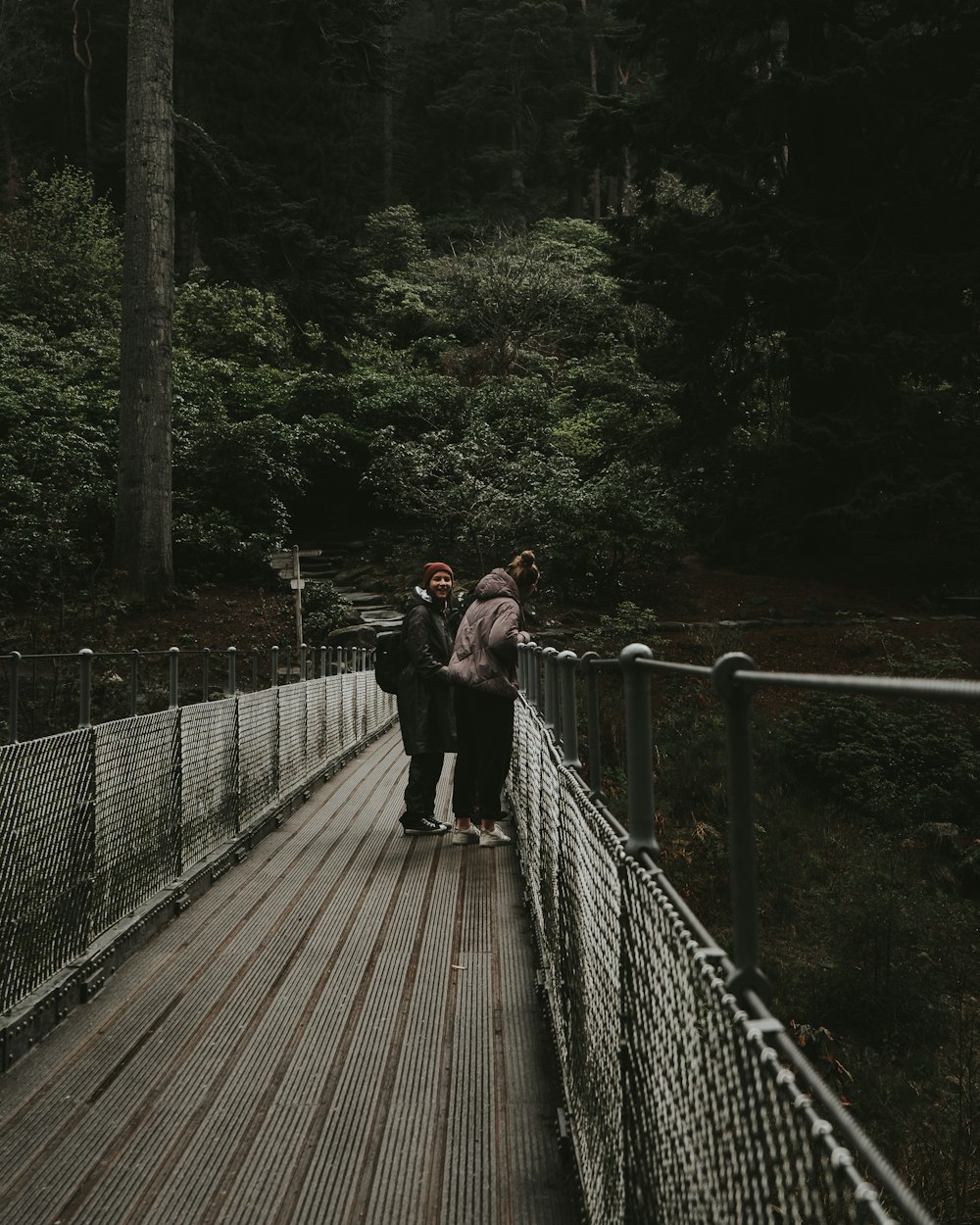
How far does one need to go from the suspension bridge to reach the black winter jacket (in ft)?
3.68

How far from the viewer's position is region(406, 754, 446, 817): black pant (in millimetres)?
8094

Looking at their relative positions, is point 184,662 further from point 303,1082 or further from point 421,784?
point 303,1082

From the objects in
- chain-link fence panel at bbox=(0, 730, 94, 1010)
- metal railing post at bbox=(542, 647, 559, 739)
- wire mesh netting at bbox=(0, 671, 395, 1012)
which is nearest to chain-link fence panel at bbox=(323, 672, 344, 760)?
wire mesh netting at bbox=(0, 671, 395, 1012)

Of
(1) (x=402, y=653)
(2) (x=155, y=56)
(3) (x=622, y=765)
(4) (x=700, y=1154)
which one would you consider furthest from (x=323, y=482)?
(4) (x=700, y=1154)

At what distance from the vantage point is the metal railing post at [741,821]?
1523 mm

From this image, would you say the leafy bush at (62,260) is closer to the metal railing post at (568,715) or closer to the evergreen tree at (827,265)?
the evergreen tree at (827,265)

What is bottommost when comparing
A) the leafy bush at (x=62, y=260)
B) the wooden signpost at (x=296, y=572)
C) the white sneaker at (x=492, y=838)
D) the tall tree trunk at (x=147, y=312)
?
the white sneaker at (x=492, y=838)

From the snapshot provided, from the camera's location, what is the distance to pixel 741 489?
19.4 m

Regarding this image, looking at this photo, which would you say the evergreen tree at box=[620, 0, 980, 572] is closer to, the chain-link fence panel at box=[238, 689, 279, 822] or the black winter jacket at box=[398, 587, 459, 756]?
the chain-link fence panel at box=[238, 689, 279, 822]

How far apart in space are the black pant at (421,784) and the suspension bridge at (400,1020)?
1.09 meters

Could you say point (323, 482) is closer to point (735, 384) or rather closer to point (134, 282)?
point (134, 282)

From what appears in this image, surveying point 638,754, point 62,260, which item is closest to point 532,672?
point 638,754

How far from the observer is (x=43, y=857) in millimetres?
4395

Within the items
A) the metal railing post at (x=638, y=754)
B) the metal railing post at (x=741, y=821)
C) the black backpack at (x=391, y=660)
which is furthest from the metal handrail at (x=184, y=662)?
the metal railing post at (x=741, y=821)
